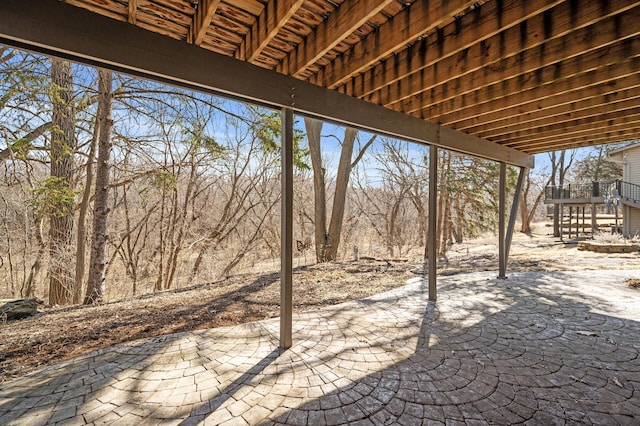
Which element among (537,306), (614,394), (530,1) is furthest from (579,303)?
(530,1)

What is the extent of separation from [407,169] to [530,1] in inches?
395

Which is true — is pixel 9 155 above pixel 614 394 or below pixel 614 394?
above

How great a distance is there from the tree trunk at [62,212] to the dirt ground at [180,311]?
163cm

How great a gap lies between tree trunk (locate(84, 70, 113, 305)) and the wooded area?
0.02 m

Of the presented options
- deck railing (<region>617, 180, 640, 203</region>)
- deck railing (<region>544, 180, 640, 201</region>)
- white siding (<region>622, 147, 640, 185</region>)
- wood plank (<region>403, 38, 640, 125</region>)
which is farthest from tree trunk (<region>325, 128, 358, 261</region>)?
white siding (<region>622, 147, 640, 185</region>)

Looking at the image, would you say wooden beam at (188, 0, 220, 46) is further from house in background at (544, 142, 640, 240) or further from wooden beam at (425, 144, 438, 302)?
house in background at (544, 142, 640, 240)

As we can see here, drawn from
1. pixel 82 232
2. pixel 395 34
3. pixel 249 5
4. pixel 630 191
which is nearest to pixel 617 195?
pixel 630 191

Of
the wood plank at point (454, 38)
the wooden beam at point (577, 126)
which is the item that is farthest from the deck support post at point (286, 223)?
the wooden beam at point (577, 126)

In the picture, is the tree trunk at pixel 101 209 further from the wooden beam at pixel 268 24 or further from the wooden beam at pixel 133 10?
the wooden beam at pixel 268 24

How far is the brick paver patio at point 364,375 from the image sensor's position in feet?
5.89

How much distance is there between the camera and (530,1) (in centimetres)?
176

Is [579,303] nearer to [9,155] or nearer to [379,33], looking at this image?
[379,33]

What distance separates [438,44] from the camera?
2254mm

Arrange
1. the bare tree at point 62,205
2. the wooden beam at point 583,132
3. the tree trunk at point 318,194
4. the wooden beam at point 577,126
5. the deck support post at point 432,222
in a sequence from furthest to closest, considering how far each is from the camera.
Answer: the tree trunk at point 318,194 → the bare tree at point 62,205 → the deck support post at point 432,222 → the wooden beam at point 583,132 → the wooden beam at point 577,126
